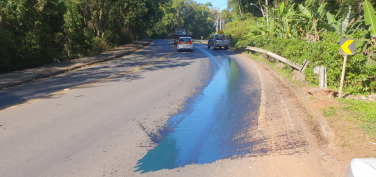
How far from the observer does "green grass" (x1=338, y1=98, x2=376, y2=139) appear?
6.21m

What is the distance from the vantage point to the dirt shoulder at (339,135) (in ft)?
16.4

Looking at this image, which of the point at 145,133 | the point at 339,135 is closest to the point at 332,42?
the point at 339,135

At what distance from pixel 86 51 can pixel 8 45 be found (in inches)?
325

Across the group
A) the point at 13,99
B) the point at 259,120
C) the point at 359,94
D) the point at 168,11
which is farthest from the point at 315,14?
the point at 168,11

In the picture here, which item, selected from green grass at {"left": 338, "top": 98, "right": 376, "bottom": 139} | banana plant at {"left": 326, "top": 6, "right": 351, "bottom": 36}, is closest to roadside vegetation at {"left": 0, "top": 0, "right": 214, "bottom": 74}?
green grass at {"left": 338, "top": 98, "right": 376, "bottom": 139}

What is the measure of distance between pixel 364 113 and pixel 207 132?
387 centimetres

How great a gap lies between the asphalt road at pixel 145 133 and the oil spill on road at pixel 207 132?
2 centimetres

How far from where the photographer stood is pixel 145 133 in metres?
6.36

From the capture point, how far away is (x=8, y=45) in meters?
15.9

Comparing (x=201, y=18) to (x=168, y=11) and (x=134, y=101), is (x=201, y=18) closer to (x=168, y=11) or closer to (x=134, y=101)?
(x=168, y=11)

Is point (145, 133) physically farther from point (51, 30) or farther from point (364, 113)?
point (51, 30)

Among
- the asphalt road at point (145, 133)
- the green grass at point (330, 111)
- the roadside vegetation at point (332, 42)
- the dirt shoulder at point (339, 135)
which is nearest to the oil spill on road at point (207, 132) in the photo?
the asphalt road at point (145, 133)

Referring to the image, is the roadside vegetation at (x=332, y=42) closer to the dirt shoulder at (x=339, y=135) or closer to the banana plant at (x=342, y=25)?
the banana plant at (x=342, y=25)

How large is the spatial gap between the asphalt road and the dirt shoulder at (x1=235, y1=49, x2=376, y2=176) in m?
0.28
